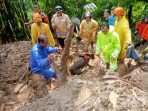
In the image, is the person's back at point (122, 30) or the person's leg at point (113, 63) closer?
the person's leg at point (113, 63)

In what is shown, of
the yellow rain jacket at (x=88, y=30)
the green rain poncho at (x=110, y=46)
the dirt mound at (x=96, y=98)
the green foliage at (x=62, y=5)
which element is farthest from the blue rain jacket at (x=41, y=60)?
the green foliage at (x=62, y=5)

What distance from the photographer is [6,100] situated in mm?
8688

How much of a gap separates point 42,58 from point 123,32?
2210mm

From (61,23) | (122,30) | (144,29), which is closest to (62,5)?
(144,29)

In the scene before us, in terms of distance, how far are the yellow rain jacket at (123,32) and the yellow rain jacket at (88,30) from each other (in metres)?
1.71

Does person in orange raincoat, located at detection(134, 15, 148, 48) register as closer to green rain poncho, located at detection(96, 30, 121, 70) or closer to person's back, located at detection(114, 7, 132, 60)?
person's back, located at detection(114, 7, 132, 60)

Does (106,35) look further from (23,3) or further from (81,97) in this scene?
(23,3)

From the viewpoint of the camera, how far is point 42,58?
25.1 ft

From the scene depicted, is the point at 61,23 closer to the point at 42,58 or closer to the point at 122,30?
the point at 122,30

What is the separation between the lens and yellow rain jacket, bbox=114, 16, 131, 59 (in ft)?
28.2

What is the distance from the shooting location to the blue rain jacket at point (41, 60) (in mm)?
7492

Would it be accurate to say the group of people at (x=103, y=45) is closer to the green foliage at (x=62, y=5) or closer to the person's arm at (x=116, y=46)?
the person's arm at (x=116, y=46)

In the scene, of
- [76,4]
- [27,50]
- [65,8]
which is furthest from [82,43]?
[76,4]

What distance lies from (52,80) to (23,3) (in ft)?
19.2
